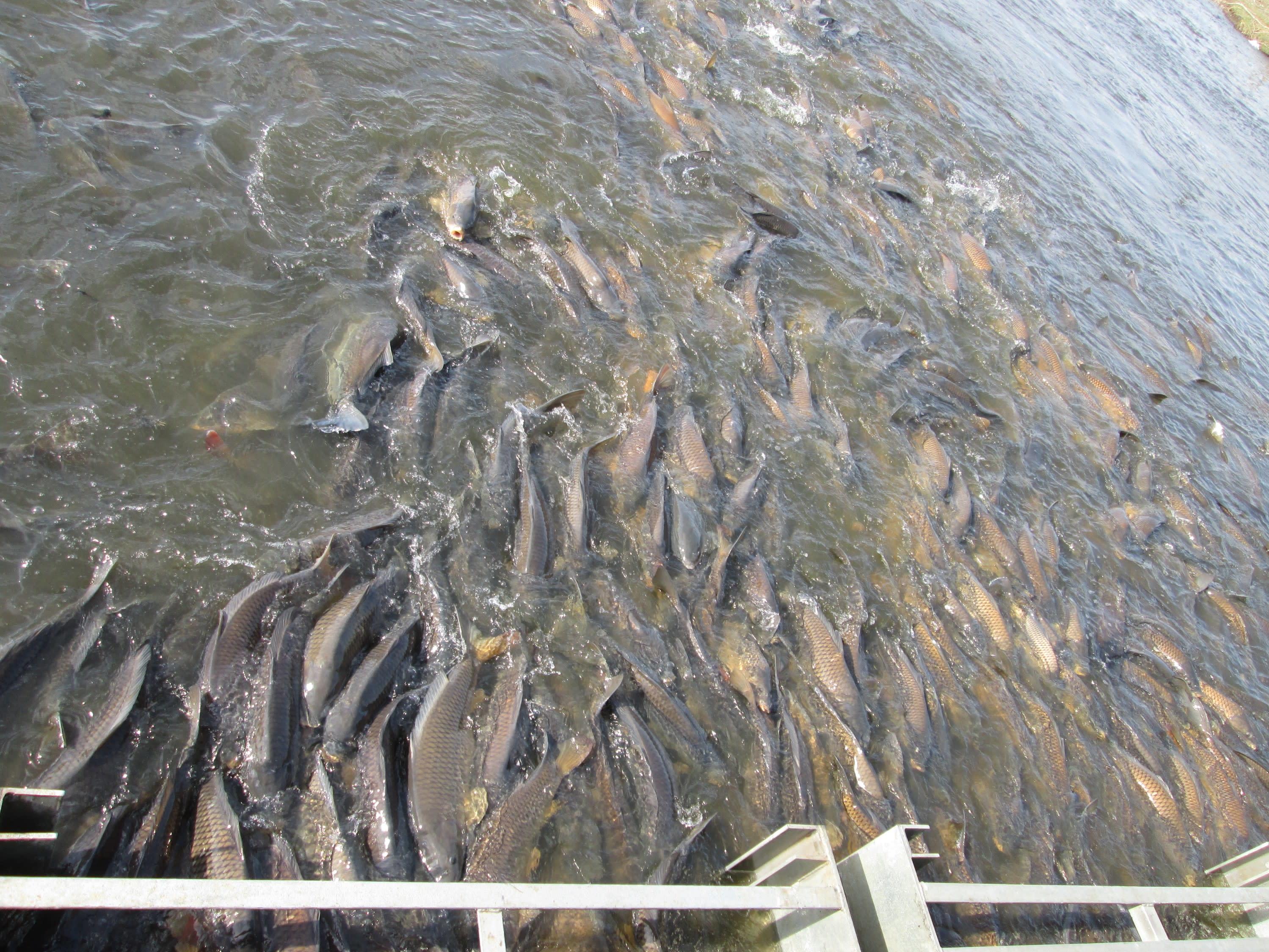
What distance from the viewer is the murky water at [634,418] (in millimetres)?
4992

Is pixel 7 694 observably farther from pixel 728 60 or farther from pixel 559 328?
pixel 728 60

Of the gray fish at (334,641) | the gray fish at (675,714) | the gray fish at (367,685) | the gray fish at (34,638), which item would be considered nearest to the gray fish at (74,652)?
the gray fish at (34,638)

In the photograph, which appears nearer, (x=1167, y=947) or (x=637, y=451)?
(x=1167, y=947)

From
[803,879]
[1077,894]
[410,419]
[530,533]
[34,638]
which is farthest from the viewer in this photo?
[410,419]

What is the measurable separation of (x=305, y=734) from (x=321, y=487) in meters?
1.89

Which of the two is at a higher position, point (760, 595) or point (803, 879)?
point (803, 879)

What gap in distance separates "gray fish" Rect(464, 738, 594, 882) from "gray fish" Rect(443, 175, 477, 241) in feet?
17.8

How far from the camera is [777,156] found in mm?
11750

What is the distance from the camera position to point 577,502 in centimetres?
605

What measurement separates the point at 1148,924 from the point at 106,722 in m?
6.11

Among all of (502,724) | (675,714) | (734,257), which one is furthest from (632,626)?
(734,257)

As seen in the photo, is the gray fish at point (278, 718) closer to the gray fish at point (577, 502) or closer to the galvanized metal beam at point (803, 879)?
the gray fish at point (577, 502)

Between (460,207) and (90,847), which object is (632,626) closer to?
(90,847)

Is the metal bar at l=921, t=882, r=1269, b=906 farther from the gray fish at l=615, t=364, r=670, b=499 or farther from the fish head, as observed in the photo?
the fish head
